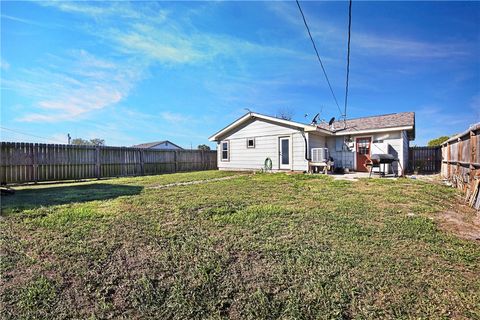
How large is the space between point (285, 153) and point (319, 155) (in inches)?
73.3

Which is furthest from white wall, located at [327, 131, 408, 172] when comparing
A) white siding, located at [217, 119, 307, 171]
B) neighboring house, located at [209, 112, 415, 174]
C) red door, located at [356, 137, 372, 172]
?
white siding, located at [217, 119, 307, 171]

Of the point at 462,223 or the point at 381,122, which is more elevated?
the point at 381,122

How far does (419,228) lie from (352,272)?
6.54 ft

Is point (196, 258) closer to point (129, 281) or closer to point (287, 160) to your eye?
point (129, 281)

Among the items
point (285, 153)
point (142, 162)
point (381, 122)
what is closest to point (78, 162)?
point (142, 162)

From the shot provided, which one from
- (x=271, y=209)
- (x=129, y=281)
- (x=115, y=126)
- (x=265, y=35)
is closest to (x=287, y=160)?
(x=265, y=35)

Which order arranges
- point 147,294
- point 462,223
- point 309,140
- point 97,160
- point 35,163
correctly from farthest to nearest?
point 97,160 < point 309,140 < point 35,163 < point 462,223 < point 147,294

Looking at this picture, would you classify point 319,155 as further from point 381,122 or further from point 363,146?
point 381,122

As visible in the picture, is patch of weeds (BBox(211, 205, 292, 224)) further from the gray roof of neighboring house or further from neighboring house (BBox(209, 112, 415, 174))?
the gray roof of neighboring house

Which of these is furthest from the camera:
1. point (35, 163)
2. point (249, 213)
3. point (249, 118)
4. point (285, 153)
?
point (249, 118)

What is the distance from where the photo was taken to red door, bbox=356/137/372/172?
12062 mm

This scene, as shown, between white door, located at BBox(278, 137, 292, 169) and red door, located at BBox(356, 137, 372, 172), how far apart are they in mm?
3850

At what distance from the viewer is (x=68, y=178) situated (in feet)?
35.5

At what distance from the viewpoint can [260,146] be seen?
13.4 metres
